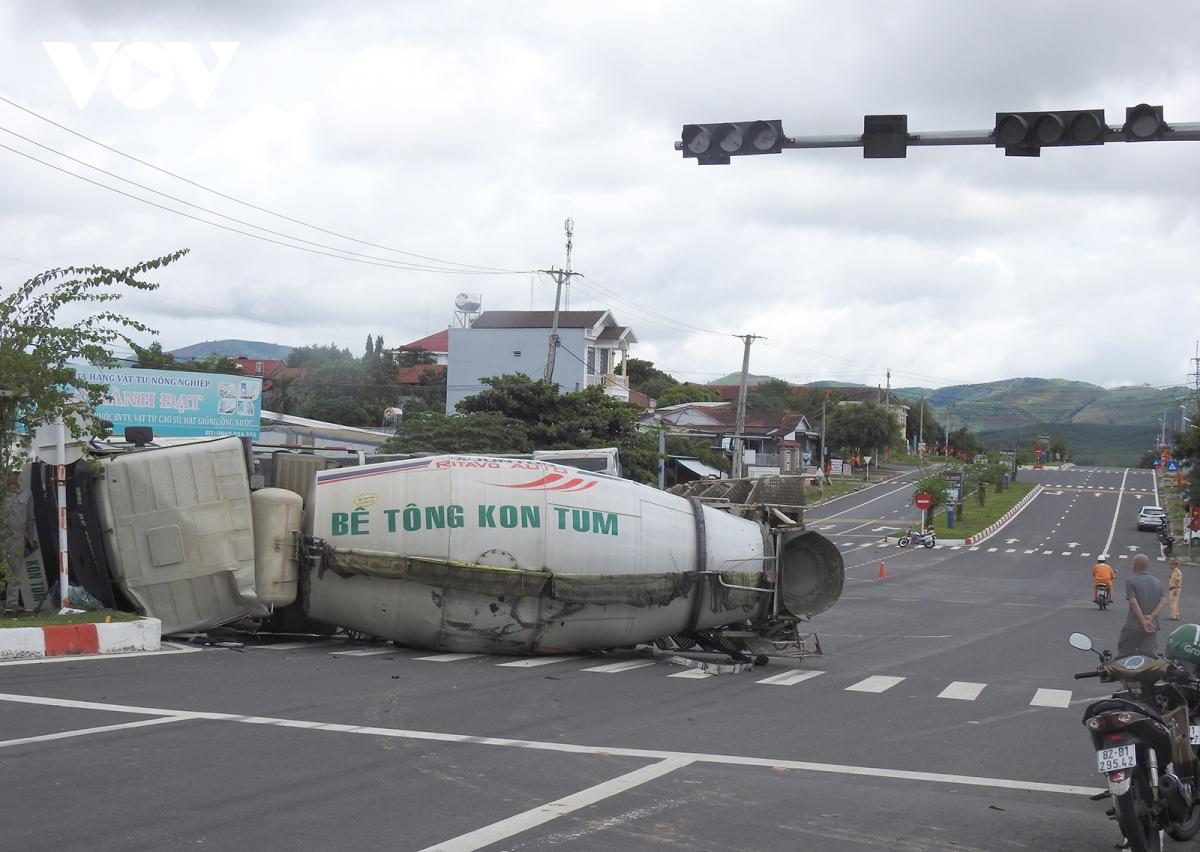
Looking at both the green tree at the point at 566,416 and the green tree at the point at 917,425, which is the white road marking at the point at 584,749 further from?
the green tree at the point at 917,425

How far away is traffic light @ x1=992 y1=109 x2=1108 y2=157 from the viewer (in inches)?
429

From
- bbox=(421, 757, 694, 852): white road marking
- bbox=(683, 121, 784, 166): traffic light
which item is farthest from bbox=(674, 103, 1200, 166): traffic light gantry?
bbox=(421, 757, 694, 852): white road marking

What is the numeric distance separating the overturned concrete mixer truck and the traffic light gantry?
14.6 feet

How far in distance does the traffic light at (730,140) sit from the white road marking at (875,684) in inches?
236

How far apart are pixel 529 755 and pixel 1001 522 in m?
68.9

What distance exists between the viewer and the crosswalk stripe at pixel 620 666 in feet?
43.2

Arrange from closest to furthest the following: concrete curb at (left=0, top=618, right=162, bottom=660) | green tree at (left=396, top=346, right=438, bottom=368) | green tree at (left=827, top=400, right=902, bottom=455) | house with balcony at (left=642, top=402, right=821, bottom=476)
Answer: concrete curb at (left=0, top=618, right=162, bottom=660)
house with balcony at (left=642, top=402, right=821, bottom=476)
green tree at (left=827, top=400, right=902, bottom=455)
green tree at (left=396, top=346, right=438, bottom=368)

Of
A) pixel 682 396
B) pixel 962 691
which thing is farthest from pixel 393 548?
pixel 682 396

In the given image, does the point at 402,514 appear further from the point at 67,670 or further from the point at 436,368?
the point at 436,368

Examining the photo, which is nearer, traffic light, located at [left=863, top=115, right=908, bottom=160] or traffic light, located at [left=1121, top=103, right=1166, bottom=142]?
traffic light, located at [left=1121, top=103, right=1166, bottom=142]

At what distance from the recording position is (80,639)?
38.6ft

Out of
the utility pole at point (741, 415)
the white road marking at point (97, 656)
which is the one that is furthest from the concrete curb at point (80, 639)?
the utility pole at point (741, 415)

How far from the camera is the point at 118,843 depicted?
18.2 ft

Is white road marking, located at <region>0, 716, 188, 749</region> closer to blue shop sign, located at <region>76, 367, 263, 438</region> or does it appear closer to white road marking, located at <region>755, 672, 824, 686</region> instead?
white road marking, located at <region>755, 672, 824, 686</region>
